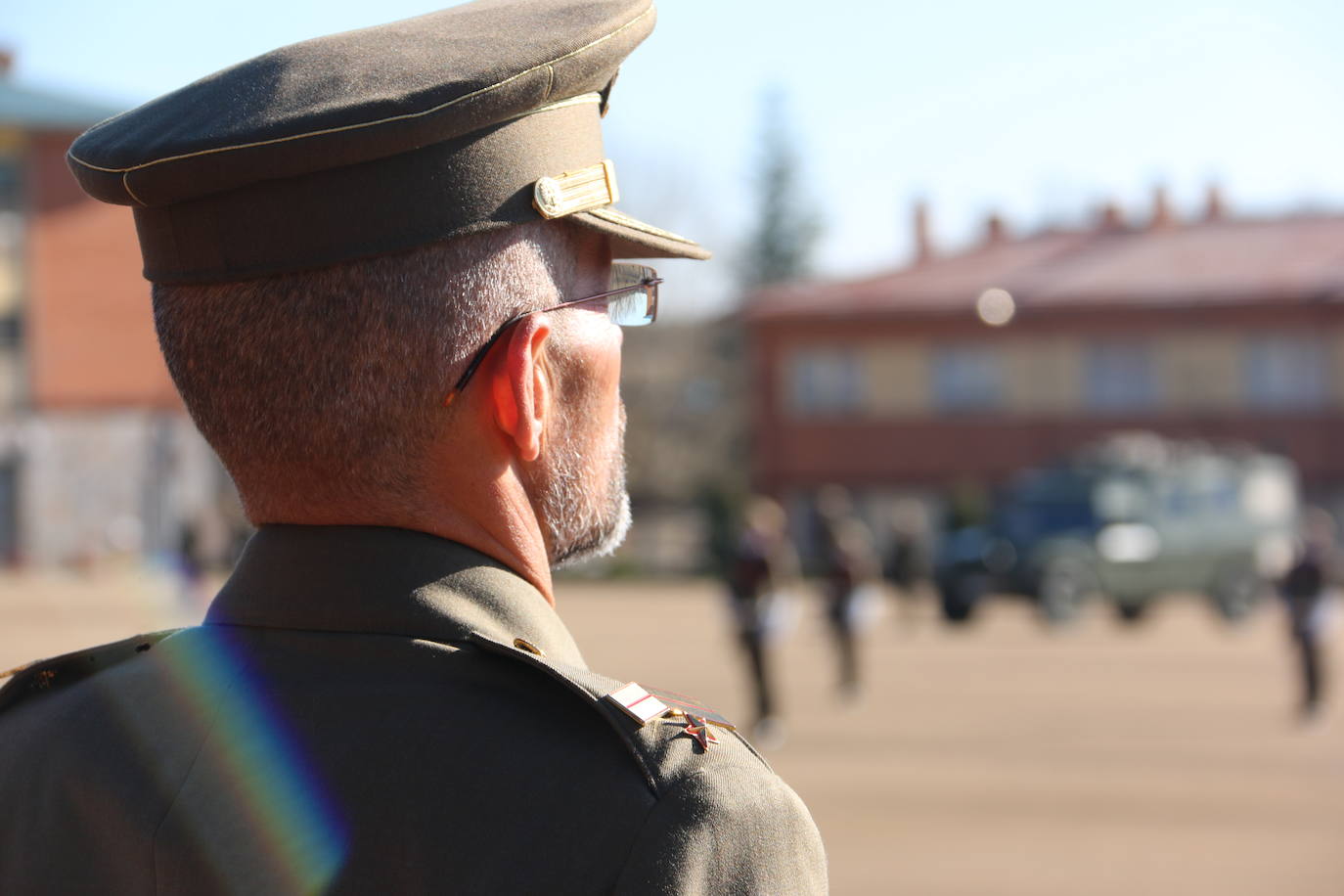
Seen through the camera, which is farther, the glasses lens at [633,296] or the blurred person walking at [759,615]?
the blurred person walking at [759,615]

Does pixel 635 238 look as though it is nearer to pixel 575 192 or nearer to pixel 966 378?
pixel 575 192

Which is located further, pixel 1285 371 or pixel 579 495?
pixel 1285 371

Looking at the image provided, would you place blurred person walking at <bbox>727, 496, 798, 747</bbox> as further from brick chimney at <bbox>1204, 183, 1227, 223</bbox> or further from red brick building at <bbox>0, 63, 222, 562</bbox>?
brick chimney at <bbox>1204, 183, 1227, 223</bbox>

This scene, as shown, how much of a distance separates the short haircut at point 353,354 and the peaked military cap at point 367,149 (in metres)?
0.02

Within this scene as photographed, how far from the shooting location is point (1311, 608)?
15.3 metres

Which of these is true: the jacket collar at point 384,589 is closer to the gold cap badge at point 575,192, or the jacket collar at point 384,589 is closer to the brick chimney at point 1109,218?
the gold cap badge at point 575,192

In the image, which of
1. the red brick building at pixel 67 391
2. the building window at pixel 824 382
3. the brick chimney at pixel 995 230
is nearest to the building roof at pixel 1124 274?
the brick chimney at pixel 995 230

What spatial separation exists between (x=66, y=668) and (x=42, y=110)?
39.8 meters

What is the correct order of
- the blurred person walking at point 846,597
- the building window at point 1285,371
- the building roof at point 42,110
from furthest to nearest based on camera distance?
1. the building window at point 1285,371
2. the building roof at point 42,110
3. the blurred person walking at point 846,597

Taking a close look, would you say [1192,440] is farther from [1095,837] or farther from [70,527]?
[1095,837]

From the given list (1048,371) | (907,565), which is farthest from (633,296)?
(1048,371)

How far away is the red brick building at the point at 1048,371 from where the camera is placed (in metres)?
42.5

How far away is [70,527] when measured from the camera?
135 feet

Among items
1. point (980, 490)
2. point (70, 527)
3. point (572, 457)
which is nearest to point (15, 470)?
point (70, 527)
